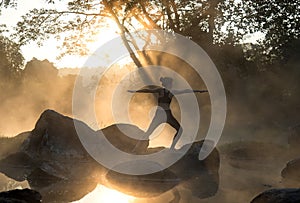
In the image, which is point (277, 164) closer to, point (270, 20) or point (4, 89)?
point (270, 20)

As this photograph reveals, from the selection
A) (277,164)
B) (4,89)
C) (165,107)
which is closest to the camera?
(165,107)

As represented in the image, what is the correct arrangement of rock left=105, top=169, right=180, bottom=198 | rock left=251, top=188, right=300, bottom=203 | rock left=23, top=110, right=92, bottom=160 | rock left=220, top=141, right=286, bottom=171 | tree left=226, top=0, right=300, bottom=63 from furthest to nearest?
1. tree left=226, top=0, right=300, bottom=63
2. rock left=220, top=141, right=286, bottom=171
3. rock left=23, top=110, right=92, bottom=160
4. rock left=105, top=169, right=180, bottom=198
5. rock left=251, top=188, right=300, bottom=203

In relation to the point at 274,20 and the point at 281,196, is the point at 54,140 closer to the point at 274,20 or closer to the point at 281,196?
the point at 281,196

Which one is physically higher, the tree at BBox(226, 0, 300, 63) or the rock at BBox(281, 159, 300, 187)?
the tree at BBox(226, 0, 300, 63)

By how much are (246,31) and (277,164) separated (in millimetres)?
11678

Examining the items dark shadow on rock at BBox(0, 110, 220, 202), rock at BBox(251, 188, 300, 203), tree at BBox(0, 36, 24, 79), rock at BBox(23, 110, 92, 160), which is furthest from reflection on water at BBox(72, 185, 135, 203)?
tree at BBox(0, 36, 24, 79)

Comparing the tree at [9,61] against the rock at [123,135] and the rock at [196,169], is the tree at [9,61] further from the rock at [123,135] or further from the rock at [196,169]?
the rock at [196,169]

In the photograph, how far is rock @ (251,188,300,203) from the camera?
657 cm

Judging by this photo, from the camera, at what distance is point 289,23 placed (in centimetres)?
2672

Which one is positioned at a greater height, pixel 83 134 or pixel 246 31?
pixel 246 31

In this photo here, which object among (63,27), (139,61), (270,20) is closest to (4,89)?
(63,27)

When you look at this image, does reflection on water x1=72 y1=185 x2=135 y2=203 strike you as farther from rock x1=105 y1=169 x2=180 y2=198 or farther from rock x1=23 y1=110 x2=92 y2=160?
rock x1=23 y1=110 x2=92 y2=160

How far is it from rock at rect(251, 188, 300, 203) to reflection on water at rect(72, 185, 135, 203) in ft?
10.1

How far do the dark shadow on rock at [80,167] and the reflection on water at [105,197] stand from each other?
0.79ft
